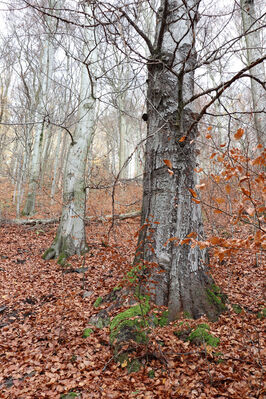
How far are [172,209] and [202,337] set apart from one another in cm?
143

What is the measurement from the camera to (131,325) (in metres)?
2.65

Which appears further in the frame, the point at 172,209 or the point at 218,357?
the point at 172,209

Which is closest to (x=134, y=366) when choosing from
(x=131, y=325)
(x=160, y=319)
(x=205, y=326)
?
(x=131, y=325)

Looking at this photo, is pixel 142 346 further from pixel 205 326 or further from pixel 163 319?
pixel 205 326

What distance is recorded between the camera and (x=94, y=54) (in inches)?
245

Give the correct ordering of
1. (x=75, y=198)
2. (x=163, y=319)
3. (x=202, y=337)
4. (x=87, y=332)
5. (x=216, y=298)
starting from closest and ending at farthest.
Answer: (x=202, y=337)
(x=163, y=319)
(x=87, y=332)
(x=216, y=298)
(x=75, y=198)

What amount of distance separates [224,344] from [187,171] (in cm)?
197

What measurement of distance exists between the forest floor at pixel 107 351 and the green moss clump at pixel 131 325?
123 mm

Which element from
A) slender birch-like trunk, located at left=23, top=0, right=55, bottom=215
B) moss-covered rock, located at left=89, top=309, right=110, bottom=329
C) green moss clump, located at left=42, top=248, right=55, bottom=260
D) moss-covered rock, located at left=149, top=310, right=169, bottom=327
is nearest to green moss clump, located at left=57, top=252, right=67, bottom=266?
green moss clump, located at left=42, top=248, right=55, bottom=260

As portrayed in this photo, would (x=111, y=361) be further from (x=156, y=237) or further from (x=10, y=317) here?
(x=10, y=317)

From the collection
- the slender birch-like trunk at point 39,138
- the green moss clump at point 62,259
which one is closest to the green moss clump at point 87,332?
the green moss clump at point 62,259

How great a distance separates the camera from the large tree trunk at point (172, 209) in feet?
9.55

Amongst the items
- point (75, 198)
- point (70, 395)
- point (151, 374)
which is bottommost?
point (70, 395)

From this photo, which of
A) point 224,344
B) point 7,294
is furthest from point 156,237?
point 7,294
